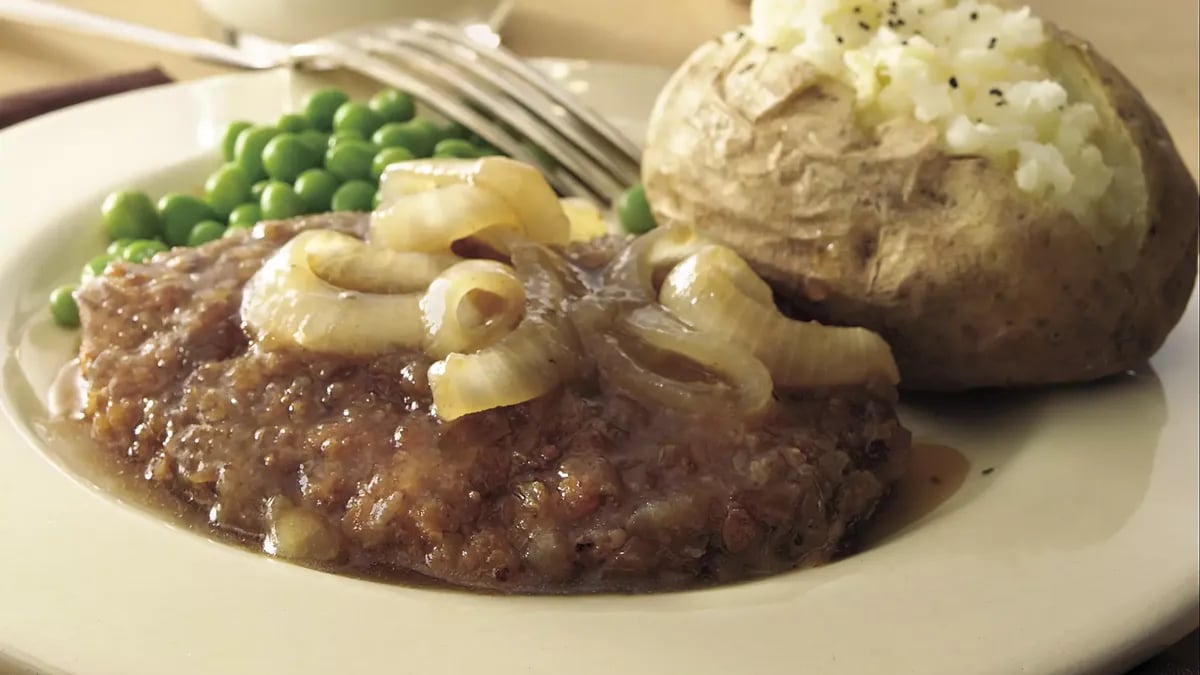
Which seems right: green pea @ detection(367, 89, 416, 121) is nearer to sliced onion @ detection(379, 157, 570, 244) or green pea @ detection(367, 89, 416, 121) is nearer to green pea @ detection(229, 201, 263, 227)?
green pea @ detection(229, 201, 263, 227)

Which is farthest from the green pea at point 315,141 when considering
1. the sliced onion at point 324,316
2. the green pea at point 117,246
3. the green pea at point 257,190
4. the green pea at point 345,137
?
the sliced onion at point 324,316

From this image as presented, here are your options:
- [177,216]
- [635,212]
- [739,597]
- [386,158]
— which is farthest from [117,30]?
[739,597]

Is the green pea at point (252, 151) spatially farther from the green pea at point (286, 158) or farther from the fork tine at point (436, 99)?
the fork tine at point (436, 99)

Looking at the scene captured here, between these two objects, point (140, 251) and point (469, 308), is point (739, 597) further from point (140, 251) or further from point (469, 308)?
point (140, 251)

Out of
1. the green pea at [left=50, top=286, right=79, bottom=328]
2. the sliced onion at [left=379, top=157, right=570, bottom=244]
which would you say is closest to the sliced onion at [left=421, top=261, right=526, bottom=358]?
the sliced onion at [left=379, top=157, right=570, bottom=244]

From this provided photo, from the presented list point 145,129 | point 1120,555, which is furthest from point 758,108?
point 145,129
